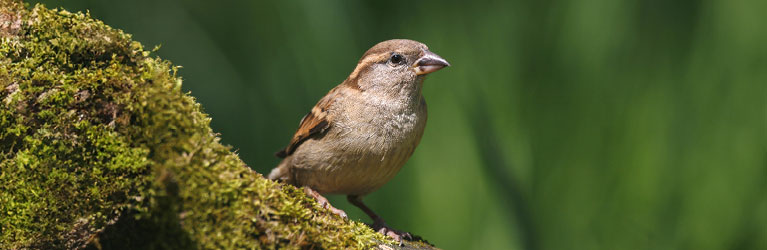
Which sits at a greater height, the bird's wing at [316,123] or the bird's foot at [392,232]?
the bird's wing at [316,123]

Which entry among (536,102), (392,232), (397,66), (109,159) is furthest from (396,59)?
(109,159)

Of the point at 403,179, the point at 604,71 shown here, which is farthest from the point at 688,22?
the point at 403,179

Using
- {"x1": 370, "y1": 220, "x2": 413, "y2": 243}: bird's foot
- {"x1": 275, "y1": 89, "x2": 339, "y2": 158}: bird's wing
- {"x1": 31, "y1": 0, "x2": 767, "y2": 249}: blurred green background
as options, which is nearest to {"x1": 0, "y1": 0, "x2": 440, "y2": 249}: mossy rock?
{"x1": 370, "y1": 220, "x2": 413, "y2": 243}: bird's foot

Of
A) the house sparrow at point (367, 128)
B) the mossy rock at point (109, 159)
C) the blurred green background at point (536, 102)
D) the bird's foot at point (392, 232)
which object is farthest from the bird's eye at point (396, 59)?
the mossy rock at point (109, 159)

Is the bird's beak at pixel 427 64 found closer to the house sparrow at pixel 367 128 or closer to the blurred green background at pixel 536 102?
the house sparrow at pixel 367 128

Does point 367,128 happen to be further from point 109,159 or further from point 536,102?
point 536,102

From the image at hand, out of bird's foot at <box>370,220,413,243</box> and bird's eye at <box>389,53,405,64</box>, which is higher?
bird's eye at <box>389,53,405,64</box>

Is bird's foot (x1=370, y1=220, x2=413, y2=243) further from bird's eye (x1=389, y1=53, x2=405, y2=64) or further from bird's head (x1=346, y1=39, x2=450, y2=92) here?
bird's eye (x1=389, y1=53, x2=405, y2=64)
